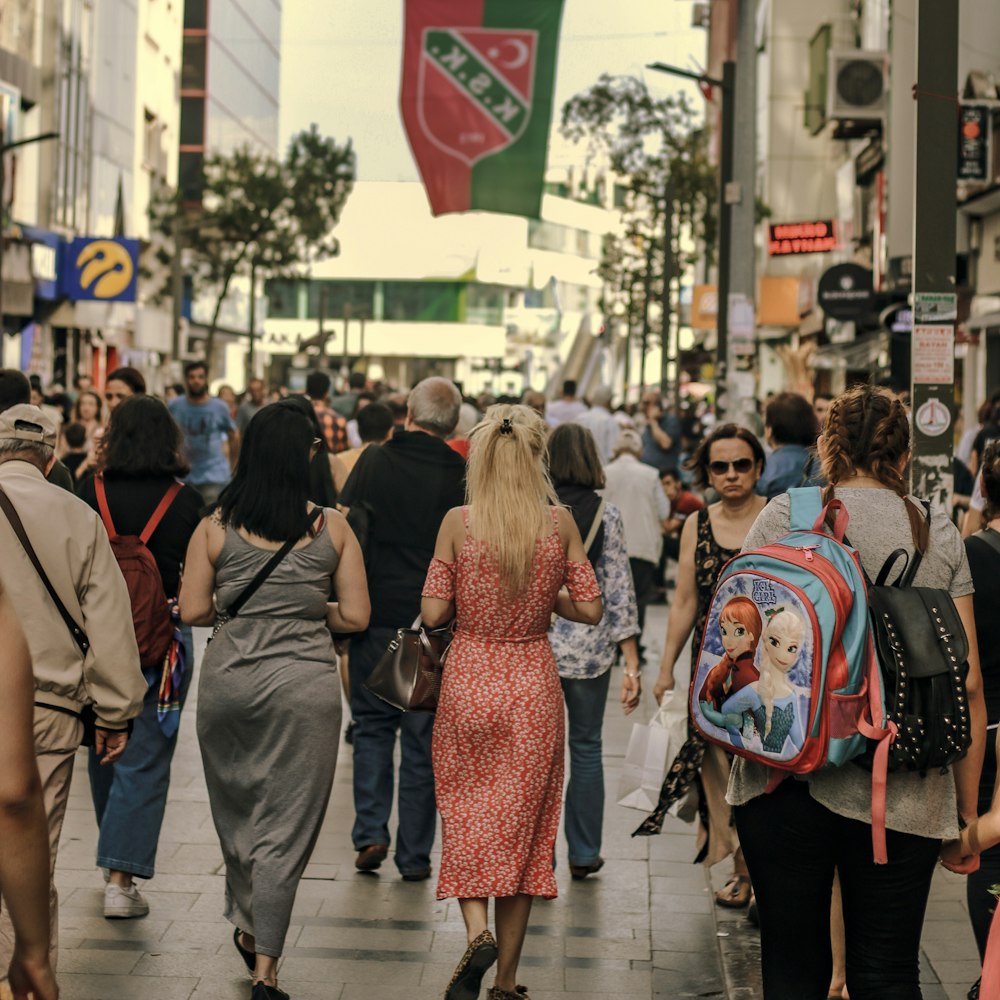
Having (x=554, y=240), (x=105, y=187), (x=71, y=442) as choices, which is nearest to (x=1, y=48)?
(x=105, y=187)

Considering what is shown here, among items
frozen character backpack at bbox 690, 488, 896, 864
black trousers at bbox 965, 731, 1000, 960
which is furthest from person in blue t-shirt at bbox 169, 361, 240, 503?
frozen character backpack at bbox 690, 488, 896, 864

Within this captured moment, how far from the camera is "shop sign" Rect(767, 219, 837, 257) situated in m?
44.3

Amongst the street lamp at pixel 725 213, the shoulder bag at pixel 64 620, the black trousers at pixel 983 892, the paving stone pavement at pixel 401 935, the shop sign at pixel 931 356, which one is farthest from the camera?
the street lamp at pixel 725 213

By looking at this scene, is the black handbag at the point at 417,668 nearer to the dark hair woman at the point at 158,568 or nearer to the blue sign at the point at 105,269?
the dark hair woman at the point at 158,568

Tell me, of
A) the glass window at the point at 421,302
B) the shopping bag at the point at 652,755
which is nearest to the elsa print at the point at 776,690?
the shopping bag at the point at 652,755

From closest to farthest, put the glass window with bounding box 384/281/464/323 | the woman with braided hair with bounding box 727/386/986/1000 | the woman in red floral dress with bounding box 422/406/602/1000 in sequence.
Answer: the woman with braided hair with bounding box 727/386/986/1000 < the woman in red floral dress with bounding box 422/406/602/1000 < the glass window with bounding box 384/281/464/323

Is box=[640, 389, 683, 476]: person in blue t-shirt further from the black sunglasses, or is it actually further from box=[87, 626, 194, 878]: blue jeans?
box=[87, 626, 194, 878]: blue jeans

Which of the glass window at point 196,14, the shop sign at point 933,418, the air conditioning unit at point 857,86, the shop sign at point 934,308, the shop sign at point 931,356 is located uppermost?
the glass window at point 196,14

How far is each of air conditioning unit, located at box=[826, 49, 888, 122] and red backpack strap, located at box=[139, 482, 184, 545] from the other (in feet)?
105

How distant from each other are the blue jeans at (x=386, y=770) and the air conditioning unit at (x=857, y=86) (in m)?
31.2

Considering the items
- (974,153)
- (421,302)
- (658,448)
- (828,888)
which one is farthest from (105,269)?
(421,302)

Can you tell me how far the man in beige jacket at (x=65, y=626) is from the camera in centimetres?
504

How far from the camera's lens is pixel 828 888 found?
14.9ft

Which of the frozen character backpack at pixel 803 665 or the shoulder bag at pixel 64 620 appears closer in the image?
the frozen character backpack at pixel 803 665
